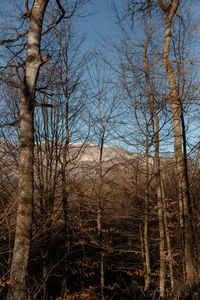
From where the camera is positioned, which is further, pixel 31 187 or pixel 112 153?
pixel 112 153

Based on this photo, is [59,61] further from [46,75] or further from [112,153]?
[112,153]

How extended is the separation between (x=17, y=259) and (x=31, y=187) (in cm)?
114

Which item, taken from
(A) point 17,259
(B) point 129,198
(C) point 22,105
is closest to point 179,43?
(C) point 22,105

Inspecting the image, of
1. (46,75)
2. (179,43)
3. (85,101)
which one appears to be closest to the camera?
(179,43)

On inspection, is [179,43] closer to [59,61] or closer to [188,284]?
[59,61]

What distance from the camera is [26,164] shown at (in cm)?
379

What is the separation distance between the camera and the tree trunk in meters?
3.40

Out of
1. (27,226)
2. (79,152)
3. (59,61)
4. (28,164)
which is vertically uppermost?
(59,61)

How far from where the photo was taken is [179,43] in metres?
Answer: 4.59

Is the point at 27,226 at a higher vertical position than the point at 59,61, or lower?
lower

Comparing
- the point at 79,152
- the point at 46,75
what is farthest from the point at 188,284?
the point at 46,75

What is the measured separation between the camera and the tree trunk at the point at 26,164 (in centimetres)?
340

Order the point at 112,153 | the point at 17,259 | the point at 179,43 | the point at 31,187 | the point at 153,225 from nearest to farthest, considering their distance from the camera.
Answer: the point at 17,259, the point at 31,187, the point at 179,43, the point at 112,153, the point at 153,225

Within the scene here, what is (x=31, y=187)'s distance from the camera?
149 inches
